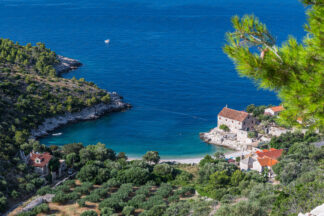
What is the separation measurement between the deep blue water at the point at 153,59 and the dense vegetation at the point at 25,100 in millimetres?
4653

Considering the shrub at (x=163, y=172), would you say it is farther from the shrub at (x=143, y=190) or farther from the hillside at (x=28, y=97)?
the hillside at (x=28, y=97)

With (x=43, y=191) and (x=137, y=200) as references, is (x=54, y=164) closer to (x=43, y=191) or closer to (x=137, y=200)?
(x=43, y=191)


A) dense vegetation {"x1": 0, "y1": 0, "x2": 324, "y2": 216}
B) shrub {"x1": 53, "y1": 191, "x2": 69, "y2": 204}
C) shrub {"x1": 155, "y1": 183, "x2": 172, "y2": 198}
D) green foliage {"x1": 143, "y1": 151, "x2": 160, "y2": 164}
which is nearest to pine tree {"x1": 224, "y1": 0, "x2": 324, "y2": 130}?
dense vegetation {"x1": 0, "y1": 0, "x2": 324, "y2": 216}

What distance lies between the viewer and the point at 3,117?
164 ft

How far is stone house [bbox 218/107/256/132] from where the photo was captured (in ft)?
171

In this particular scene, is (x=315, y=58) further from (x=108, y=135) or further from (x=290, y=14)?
(x=290, y=14)

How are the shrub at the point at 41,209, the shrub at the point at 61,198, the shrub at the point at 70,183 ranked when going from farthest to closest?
the shrub at the point at 70,183 < the shrub at the point at 61,198 < the shrub at the point at 41,209

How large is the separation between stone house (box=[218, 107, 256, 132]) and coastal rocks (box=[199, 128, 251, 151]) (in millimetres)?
1268

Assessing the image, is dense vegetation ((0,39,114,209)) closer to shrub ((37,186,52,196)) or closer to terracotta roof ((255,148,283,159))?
shrub ((37,186,52,196))

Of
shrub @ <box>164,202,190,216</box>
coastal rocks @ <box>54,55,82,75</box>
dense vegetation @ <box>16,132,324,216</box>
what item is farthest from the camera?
coastal rocks @ <box>54,55,82,75</box>

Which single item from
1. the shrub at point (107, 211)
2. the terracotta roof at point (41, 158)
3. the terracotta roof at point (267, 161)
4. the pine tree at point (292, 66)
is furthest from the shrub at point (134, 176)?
the pine tree at point (292, 66)

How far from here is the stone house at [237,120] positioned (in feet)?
171

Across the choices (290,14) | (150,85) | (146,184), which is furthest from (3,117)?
(290,14)

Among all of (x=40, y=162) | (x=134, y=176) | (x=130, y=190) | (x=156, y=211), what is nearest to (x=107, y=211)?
(x=156, y=211)
